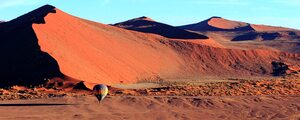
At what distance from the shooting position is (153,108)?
114 ft

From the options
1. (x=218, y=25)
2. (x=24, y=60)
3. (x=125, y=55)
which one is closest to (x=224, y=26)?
(x=218, y=25)

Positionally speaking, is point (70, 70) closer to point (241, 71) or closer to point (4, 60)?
point (4, 60)

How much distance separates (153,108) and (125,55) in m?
34.3

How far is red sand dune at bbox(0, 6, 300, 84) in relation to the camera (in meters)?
55.4

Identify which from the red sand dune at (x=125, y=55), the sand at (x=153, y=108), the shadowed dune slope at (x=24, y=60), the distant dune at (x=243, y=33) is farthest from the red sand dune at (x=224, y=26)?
the sand at (x=153, y=108)

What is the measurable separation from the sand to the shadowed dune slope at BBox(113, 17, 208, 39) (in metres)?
55.4

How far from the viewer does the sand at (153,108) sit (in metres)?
31.4

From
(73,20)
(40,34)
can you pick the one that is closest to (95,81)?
(40,34)

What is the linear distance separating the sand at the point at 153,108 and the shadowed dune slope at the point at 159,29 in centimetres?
5543

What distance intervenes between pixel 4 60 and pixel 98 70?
10.2 meters

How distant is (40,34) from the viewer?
2303 inches

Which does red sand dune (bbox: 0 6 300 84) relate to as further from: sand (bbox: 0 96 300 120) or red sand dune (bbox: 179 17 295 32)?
red sand dune (bbox: 179 17 295 32)

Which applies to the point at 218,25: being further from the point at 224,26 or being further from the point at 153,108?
the point at 153,108

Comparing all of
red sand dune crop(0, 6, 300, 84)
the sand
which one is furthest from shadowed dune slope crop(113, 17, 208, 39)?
the sand
